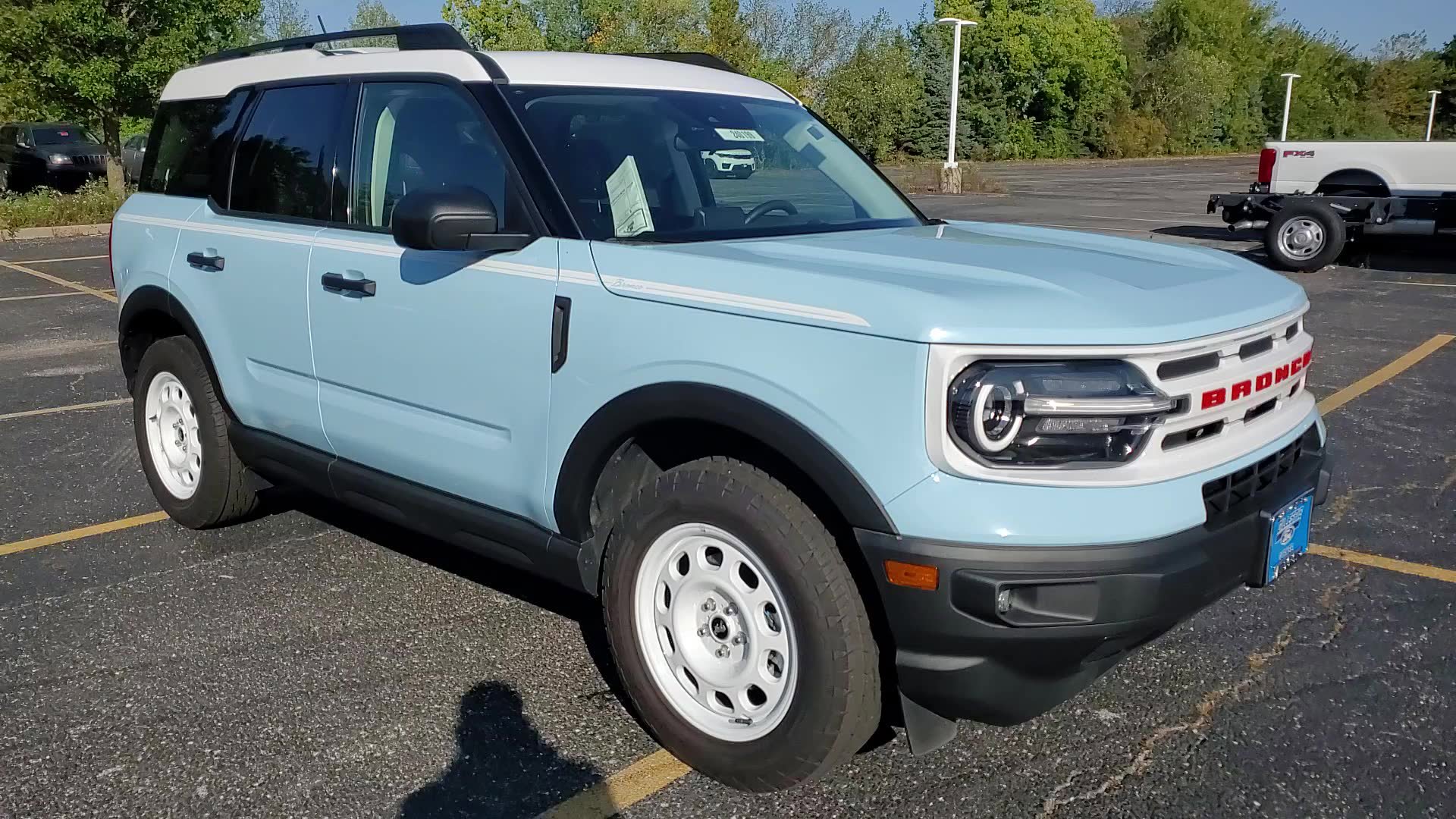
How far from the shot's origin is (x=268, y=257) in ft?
13.8

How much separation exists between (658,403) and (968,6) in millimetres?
60618

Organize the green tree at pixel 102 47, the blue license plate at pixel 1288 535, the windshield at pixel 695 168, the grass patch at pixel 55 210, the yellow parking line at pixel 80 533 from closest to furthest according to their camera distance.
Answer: the blue license plate at pixel 1288 535 → the windshield at pixel 695 168 → the yellow parking line at pixel 80 533 → the green tree at pixel 102 47 → the grass patch at pixel 55 210

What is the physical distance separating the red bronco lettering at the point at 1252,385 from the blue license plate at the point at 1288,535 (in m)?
0.30

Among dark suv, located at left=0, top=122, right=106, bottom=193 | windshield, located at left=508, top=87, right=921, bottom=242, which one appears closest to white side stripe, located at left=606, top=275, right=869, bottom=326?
windshield, located at left=508, top=87, right=921, bottom=242

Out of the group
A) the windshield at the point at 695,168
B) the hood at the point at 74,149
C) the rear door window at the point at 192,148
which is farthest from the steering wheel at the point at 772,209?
the hood at the point at 74,149

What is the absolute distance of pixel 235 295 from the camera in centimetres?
441

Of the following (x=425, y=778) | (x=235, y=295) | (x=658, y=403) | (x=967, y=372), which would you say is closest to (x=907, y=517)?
(x=967, y=372)

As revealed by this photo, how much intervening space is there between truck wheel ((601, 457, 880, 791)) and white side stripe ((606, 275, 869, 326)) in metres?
0.40

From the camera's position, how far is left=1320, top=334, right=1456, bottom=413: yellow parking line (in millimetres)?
7136

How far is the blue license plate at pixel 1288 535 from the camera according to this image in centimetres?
282

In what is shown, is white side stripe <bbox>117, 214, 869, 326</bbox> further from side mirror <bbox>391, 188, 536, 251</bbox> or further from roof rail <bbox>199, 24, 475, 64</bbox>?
roof rail <bbox>199, 24, 475, 64</bbox>

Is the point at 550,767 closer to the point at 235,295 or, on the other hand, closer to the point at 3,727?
the point at 3,727

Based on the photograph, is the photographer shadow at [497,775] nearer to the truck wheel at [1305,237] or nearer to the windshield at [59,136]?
the truck wheel at [1305,237]

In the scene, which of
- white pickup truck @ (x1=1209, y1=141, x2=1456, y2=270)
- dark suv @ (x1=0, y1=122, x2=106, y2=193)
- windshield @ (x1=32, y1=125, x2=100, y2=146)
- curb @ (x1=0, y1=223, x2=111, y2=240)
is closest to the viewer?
white pickup truck @ (x1=1209, y1=141, x2=1456, y2=270)
